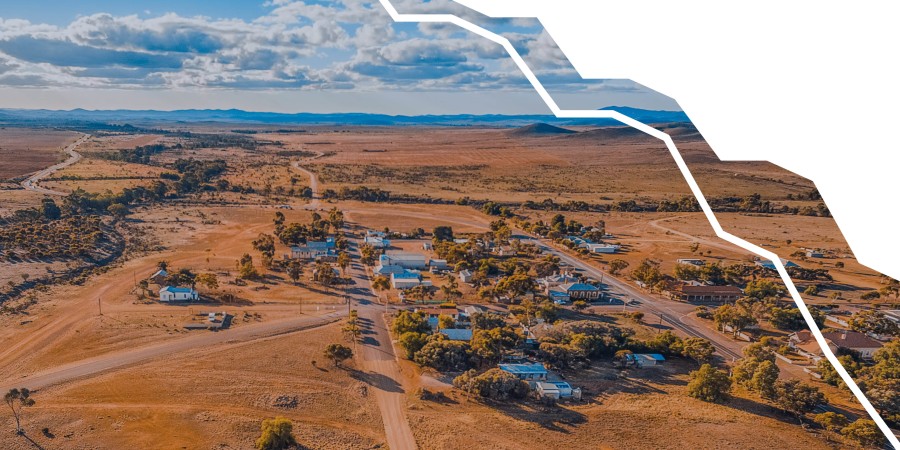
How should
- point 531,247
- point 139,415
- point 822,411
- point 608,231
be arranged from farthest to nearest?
point 608,231, point 531,247, point 822,411, point 139,415

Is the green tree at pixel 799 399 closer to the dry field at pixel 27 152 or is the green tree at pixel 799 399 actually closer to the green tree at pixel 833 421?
the green tree at pixel 833 421

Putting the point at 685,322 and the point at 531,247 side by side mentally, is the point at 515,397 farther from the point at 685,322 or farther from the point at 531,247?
the point at 531,247

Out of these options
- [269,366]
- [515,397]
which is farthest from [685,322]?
[269,366]

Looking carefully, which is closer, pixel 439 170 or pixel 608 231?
pixel 608 231

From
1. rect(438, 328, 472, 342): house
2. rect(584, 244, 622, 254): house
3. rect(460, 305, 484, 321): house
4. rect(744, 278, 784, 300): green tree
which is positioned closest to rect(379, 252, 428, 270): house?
rect(460, 305, 484, 321): house

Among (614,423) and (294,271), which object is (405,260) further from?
(614,423)

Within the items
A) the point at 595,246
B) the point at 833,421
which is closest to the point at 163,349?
the point at 833,421

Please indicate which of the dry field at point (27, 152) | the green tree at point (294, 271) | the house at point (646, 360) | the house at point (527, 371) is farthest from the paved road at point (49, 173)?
the house at point (646, 360)
